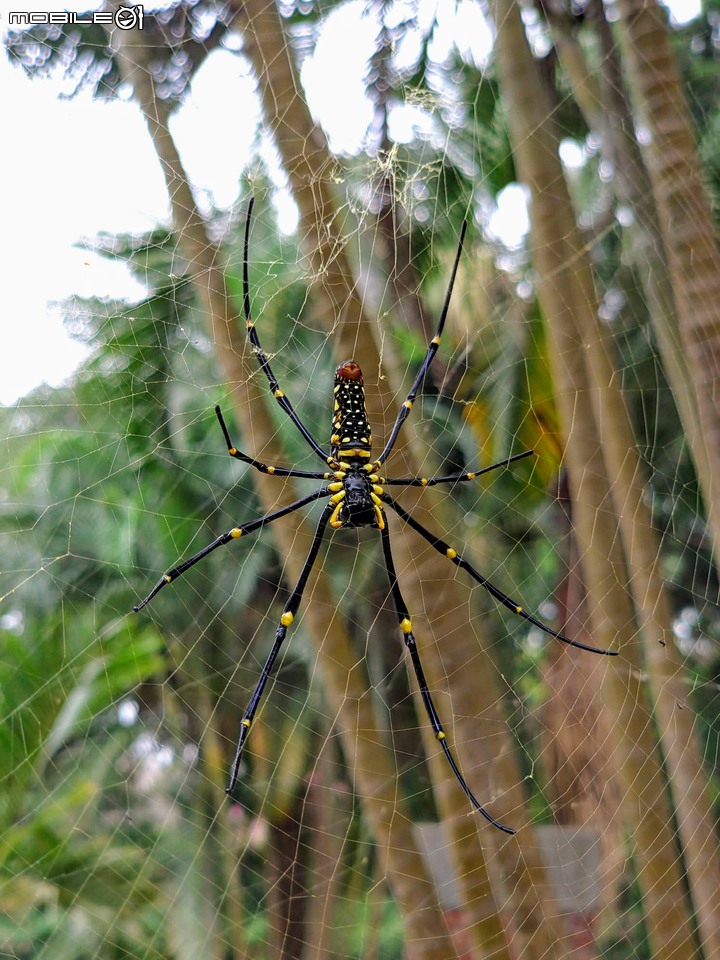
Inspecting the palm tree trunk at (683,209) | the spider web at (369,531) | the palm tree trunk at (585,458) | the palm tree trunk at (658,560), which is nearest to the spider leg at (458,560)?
the spider web at (369,531)

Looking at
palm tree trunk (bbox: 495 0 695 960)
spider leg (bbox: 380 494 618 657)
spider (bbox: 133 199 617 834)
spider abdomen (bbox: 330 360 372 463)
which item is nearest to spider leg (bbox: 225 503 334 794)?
spider (bbox: 133 199 617 834)

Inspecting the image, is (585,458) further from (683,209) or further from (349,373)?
(349,373)

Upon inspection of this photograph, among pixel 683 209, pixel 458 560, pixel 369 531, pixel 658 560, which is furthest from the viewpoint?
pixel 369 531

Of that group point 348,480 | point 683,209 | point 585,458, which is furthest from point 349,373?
point 683,209

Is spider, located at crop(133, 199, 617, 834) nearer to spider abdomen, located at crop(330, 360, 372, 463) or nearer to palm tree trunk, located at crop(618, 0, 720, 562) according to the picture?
spider abdomen, located at crop(330, 360, 372, 463)

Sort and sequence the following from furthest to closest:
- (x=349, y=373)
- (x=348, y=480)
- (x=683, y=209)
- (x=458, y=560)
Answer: (x=683, y=209), (x=458, y=560), (x=348, y=480), (x=349, y=373)

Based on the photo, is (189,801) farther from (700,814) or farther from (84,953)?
(700,814)

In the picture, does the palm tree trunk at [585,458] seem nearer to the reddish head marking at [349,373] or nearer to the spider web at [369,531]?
the spider web at [369,531]
